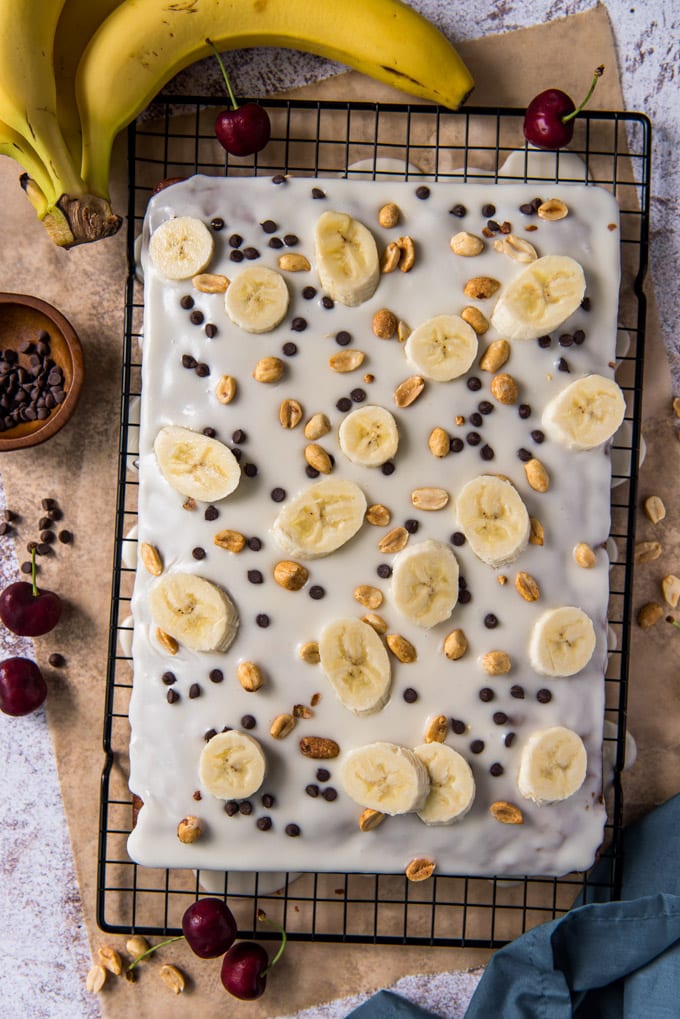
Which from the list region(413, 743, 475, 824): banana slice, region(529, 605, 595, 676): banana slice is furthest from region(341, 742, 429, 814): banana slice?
region(529, 605, 595, 676): banana slice

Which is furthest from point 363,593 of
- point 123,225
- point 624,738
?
point 123,225

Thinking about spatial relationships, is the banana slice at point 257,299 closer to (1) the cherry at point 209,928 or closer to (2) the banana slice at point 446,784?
(2) the banana slice at point 446,784

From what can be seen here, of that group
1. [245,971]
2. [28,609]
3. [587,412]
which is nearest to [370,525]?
[587,412]

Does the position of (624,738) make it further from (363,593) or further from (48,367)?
(48,367)

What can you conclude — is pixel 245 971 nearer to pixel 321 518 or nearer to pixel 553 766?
pixel 553 766

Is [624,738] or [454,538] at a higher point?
[454,538]
